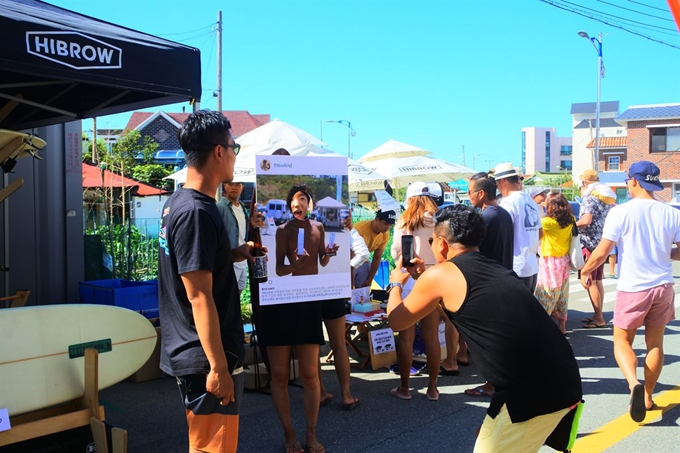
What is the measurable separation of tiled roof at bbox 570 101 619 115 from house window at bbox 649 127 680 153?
5915 centimetres

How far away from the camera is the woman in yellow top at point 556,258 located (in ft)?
24.8

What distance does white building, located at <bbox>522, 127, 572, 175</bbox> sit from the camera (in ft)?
404

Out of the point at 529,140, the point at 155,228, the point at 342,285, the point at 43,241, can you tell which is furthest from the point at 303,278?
the point at 529,140

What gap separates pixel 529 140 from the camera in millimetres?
124562

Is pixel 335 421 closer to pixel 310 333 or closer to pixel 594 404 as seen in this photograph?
pixel 310 333

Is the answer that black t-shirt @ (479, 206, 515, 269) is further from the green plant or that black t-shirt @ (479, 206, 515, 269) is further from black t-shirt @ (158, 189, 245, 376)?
the green plant

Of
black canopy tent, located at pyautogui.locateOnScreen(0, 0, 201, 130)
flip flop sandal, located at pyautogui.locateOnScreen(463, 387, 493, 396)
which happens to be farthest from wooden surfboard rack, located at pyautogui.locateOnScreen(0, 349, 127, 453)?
flip flop sandal, located at pyautogui.locateOnScreen(463, 387, 493, 396)

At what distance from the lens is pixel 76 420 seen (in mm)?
3453

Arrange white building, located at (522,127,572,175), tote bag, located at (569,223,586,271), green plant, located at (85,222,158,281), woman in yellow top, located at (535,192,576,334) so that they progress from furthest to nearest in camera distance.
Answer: white building, located at (522,127,572,175) < green plant, located at (85,222,158,281) < tote bag, located at (569,223,586,271) < woman in yellow top, located at (535,192,576,334)

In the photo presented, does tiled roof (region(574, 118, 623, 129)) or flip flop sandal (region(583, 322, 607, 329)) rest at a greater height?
tiled roof (region(574, 118, 623, 129))

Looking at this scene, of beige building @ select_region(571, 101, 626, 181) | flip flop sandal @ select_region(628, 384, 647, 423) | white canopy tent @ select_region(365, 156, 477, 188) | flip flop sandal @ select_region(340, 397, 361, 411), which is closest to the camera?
flip flop sandal @ select_region(628, 384, 647, 423)

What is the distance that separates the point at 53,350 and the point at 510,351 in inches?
105

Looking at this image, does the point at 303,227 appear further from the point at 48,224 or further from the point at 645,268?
the point at 48,224

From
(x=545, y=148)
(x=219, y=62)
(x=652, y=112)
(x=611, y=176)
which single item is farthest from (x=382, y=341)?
(x=545, y=148)
